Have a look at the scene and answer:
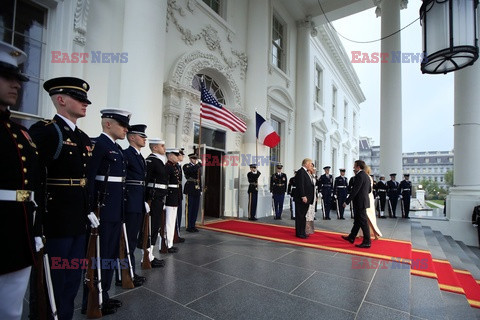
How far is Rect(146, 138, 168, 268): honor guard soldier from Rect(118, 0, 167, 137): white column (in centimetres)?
171

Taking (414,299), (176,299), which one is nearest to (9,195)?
(176,299)

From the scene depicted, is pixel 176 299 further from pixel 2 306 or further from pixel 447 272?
pixel 447 272

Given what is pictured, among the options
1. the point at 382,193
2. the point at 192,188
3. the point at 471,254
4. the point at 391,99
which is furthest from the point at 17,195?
the point at 391,99

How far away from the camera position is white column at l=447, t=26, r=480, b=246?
8297mm

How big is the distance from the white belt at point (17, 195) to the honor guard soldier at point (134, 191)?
160 cm

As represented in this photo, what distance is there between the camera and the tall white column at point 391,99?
37.0ft

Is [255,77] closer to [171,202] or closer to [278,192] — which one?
[278,192]

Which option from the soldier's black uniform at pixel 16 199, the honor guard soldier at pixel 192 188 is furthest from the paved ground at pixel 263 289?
the honor guard soldier at pixel 192 188

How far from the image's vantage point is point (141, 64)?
216 inches

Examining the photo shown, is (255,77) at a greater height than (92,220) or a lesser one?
greater

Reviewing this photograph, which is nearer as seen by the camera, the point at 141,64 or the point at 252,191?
the point at 141,64

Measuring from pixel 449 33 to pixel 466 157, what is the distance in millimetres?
6864

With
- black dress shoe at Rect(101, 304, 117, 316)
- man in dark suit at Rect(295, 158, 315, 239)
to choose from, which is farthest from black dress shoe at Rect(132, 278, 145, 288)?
man in dark suit at Rect(295, 158, 315, 239)

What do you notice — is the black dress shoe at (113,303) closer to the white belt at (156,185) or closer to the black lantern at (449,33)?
the white belt at (156,185)
